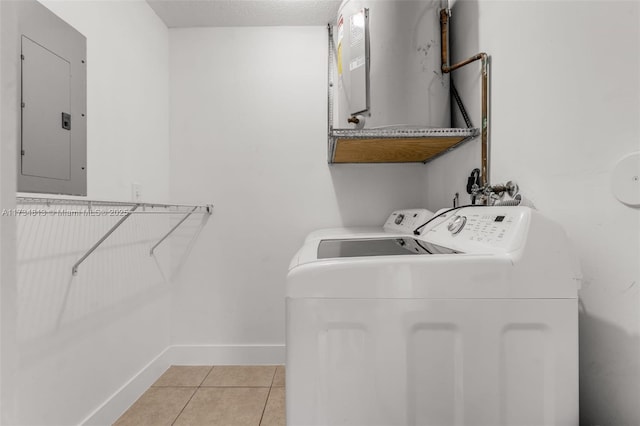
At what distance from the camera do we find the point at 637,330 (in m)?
0.74

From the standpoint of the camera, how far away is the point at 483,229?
897mm

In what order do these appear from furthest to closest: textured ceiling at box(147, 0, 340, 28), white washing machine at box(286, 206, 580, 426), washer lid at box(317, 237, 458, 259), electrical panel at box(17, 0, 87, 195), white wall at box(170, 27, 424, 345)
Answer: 1. white wall at box(170, 27, 424, 345)
2. textured ceiling at box(147, 0, 340, 28)
3. electrical panel at box(17, 0, 87, 195)
4. washer lid at box(317, 237, 458, 259)
5. white washing machine at box(286, 206, 580, 426)

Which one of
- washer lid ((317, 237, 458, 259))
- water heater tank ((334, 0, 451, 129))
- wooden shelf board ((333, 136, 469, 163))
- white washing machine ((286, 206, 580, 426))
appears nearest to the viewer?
white washing machine ((286, 206, 580, 426))

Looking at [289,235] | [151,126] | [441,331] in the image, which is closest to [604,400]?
[441,331]

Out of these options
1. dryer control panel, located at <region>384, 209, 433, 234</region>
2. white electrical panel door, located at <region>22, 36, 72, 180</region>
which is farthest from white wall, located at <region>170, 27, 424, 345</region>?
white electrical panel door, located at <region>22, 36, 72, 180</region>

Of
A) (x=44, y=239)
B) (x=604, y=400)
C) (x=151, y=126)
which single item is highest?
(x=151, y=126)

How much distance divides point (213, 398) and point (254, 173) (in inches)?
56.7

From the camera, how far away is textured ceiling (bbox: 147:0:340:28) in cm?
197

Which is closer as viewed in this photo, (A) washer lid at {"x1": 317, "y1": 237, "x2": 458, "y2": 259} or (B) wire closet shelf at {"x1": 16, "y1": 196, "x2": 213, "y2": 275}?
(A) washer lid at {"x1": 317, "y1": 237, "x2": 458, "y2": 259}

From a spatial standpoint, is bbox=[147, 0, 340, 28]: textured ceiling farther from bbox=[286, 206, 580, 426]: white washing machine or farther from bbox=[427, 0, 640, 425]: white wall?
bbox=[286, 206, 580, 426]: white washing machine

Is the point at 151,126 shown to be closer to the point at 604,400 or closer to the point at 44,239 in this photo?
the point at 44,239

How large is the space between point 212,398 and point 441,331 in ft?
5.28

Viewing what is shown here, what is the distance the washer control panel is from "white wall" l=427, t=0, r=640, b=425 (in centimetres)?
23

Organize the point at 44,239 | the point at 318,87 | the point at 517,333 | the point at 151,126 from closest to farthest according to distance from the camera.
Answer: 1. the point at 517,333
2. the point at 44,239
3. the point at 151,126
4. the point at 318,87
